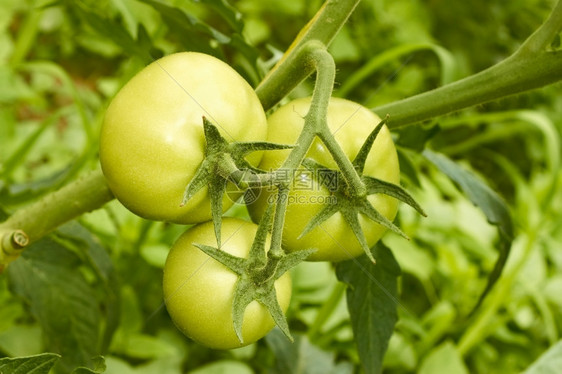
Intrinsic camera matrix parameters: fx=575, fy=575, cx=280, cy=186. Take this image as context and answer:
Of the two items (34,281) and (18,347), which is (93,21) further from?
(18,347)

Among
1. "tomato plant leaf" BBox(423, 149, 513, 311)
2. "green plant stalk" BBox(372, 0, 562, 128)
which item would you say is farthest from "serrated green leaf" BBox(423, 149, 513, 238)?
"green plant stalk" BBox(372, 0, 562, 128)

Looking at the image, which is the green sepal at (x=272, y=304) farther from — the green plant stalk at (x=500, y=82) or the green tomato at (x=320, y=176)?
the green plant stalk at (x=500, y=82)

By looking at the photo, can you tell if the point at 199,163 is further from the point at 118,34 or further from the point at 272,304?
the point at 118,34

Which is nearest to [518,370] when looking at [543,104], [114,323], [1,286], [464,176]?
[464,176]

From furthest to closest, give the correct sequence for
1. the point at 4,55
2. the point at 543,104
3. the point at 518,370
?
1. the point at 543,104
2. the point at 4,55
3. the point at 518,370

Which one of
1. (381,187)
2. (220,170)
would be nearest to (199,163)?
(220,170)

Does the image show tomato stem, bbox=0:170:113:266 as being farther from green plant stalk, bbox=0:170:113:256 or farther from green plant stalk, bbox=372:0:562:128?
green plant stalk, bbox=372:0:562:128
